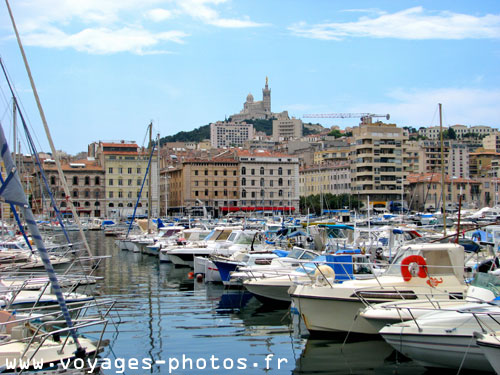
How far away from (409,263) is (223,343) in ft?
18.2

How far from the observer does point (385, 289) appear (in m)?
16.8

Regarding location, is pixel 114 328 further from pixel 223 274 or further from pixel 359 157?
pixel 359 157

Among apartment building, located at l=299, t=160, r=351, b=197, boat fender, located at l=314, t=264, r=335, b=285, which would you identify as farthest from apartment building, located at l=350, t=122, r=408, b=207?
boat fender, located at l=314, t=264, r=335, b=285

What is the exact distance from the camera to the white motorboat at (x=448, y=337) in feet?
42.7

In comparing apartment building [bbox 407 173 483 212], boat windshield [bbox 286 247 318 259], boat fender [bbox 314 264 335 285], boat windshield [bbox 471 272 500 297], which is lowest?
apartment building [bbox 407 173 483 212]

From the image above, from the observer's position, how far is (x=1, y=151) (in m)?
9.93

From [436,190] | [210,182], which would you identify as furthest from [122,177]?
[436,190]

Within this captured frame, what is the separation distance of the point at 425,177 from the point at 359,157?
48.0 ft

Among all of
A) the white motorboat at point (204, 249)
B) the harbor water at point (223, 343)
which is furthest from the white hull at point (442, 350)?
the white motorboat at point (204, 249)

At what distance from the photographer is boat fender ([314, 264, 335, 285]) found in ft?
57.7

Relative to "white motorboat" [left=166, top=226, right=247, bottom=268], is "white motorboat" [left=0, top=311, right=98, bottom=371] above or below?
above

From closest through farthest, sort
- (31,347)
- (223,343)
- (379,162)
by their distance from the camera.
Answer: (31,347) < (223,343) < (379,162)

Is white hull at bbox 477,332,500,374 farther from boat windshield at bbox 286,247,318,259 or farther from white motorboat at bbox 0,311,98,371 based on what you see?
boat windshield at bbox 286,247,318,259

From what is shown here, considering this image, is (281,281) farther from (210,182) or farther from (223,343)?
(210,182)
